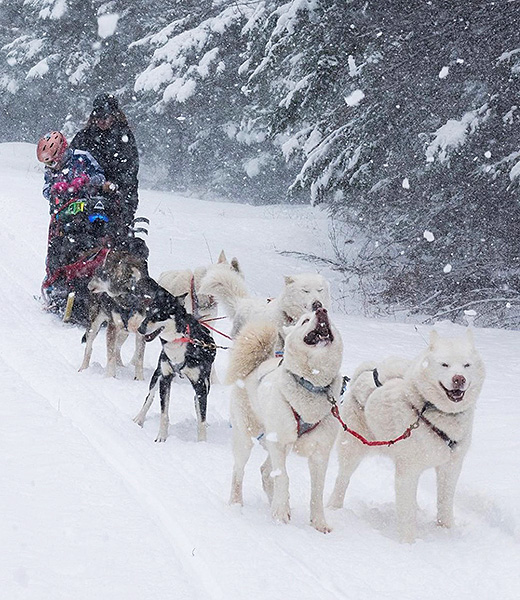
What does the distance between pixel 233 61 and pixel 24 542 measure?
63.0 feet

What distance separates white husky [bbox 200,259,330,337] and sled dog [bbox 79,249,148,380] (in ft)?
2.56

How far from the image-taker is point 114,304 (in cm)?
691

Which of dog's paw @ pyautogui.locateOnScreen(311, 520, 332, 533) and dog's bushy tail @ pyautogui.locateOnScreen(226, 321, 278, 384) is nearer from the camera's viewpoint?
dog's paw @ pyautogui.locateOnScreen(311, 520, 332, 533)

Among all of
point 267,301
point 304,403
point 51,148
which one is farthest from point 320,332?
point 51,148

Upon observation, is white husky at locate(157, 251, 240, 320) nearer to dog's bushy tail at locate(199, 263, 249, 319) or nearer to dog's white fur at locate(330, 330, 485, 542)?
dog's bushy tail at locate(199, 263, 249, 319)

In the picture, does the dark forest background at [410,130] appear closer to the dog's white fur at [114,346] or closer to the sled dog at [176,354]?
the dog's white fur at [114,346]

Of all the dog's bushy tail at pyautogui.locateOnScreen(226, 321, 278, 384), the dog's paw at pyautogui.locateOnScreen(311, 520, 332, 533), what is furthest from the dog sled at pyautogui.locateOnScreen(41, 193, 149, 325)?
the dog's paw at pyautogui.locateOnScreen(311, 520, 332, 533)

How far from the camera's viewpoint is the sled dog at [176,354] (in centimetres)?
552

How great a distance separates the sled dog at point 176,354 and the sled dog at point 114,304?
3.08 feet

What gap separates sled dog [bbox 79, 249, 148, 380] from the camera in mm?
6793

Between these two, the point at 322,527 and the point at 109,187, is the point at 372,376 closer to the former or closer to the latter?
the point at 322,527

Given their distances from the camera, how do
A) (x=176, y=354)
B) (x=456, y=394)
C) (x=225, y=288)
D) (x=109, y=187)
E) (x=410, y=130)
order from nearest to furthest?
(x=456, y=394) < (x=176, y=354) < (x=225, y=288) < (x=109, y=187) < (x=410, y=130)

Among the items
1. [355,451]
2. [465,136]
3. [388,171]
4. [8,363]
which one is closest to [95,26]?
[388,171]

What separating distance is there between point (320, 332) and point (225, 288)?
2558 millimetres
